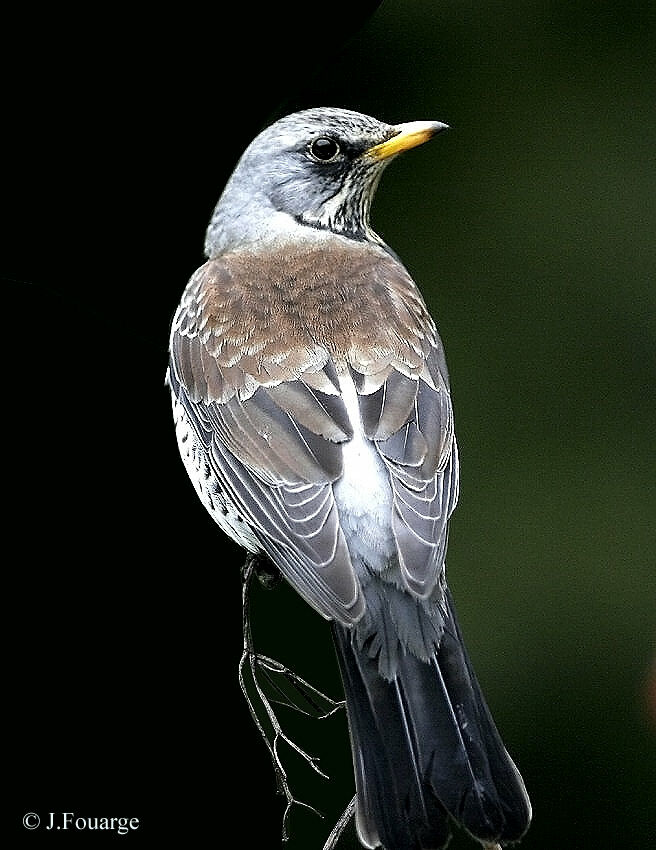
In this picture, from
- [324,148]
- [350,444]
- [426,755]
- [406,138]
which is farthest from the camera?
[324,148]

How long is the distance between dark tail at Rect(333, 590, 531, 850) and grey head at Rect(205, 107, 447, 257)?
1063 millimetres

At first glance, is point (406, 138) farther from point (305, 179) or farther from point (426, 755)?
point (426, 755)

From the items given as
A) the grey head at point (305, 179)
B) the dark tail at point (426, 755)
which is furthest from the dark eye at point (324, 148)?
the dark tail at point (426, 755)

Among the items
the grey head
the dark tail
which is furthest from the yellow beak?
the dark tail

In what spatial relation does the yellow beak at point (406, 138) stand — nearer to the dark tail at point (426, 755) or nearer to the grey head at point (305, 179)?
the grey head at point (305, 179)

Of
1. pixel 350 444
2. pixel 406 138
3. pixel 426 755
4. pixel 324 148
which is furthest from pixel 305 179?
pixel 426 755

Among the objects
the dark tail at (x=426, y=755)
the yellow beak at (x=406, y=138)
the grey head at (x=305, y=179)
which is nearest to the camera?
the dark tail at (x=426, y=755)

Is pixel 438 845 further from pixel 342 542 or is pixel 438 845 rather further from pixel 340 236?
pixel 340 236

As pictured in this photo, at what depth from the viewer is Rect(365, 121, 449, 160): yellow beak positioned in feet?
7.16

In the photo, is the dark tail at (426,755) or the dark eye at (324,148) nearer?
the dark tail at (426,755)

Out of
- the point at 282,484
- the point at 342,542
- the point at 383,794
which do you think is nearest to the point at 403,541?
the point at 342,542

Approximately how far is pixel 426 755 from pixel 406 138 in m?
1.22

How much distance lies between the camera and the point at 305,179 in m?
2.39

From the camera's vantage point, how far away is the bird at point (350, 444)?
1.51 m
